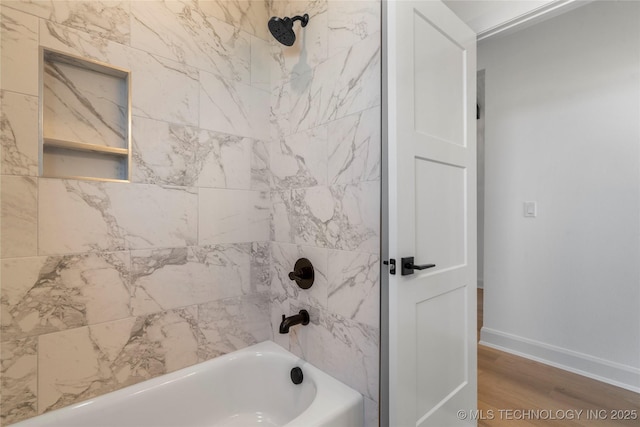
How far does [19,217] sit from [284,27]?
128cm

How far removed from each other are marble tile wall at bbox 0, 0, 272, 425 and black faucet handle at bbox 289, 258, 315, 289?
30 centimetres

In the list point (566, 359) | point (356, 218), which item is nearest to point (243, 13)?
point (356, 218)

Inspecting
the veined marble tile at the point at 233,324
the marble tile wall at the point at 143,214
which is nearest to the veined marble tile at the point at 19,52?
the marble tile wall at the point at 143,214

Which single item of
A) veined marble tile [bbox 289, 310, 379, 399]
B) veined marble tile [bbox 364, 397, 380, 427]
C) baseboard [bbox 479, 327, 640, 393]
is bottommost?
baseboard [bbox 479, 327, 640, 393]

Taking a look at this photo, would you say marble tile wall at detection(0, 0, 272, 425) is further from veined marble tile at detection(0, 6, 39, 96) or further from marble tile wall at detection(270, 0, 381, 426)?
marble tile wall at detection(270, 0, 381, 426)

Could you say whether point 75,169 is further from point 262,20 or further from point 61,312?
point 262,20

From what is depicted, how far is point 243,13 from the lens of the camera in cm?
154

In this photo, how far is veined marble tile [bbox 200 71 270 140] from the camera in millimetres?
1405

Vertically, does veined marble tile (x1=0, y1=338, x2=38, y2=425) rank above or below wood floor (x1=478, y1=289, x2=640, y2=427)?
above

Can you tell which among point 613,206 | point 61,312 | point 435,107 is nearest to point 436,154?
point 435,107

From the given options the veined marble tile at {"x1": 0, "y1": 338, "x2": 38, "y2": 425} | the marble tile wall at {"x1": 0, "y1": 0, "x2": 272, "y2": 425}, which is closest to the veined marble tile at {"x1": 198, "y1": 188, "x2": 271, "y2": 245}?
the marble tile wall at {"x1": 0, "y1": 0, "x2": 272, "y2": 425}

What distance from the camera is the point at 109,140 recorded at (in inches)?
46.6

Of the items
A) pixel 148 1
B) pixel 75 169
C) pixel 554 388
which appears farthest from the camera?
pixel 554 388

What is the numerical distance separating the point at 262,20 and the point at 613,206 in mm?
2565
